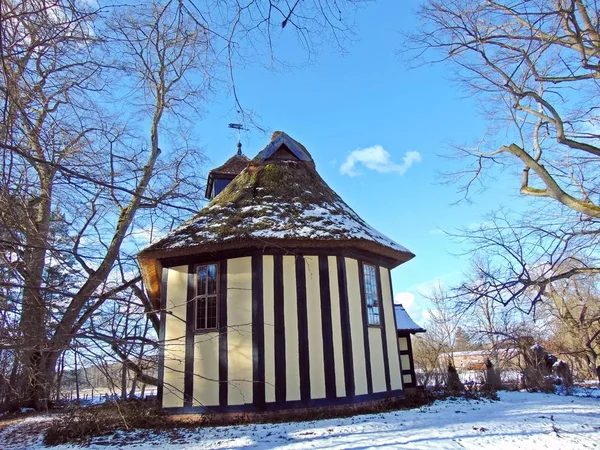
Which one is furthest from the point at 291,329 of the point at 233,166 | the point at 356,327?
the point at 233,166

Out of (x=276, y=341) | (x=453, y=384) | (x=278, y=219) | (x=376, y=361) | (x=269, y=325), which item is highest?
(x=278, y=219)

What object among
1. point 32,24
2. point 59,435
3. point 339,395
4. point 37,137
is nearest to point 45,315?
point 37,137

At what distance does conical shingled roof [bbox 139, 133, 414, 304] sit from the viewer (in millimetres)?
9617

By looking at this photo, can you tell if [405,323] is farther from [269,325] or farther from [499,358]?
[269,325]

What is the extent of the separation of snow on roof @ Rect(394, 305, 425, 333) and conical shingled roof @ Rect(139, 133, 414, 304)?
16.2 ft

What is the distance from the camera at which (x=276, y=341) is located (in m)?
9.28

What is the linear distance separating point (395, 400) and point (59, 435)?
24.0ft

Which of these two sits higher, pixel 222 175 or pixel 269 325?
pixel 222 175

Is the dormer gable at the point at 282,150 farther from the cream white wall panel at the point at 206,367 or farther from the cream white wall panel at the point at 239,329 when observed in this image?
the cream white wall panel at the point at 206,367

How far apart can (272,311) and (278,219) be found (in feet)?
7.06

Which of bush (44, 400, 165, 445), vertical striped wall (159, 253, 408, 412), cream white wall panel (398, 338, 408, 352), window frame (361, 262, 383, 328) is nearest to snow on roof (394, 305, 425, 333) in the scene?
cream white wall panel (398, 338, 408, 352)

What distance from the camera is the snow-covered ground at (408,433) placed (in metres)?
6.23

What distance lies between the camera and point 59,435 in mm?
8156

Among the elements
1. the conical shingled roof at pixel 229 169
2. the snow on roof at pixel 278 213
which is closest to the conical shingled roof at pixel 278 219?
the snow on roof at pixel 278 213
